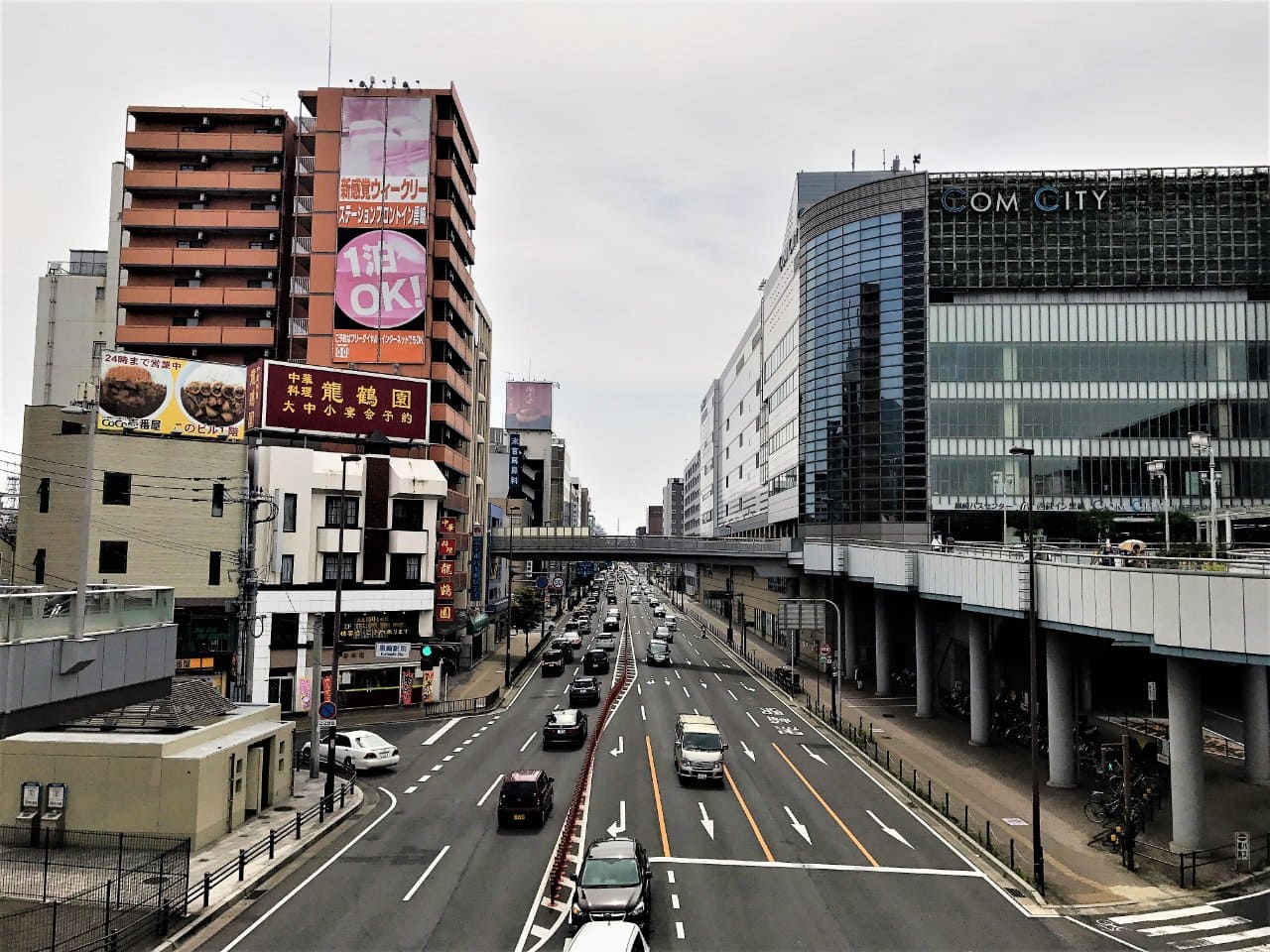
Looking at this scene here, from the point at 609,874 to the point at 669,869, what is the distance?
174 inches

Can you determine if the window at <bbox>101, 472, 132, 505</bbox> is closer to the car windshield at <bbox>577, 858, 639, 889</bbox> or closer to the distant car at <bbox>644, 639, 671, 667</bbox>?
the car windshield at <bbox>577, 858, 639, 889</bbox>

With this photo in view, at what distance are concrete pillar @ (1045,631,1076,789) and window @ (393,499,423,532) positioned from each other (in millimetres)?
37113

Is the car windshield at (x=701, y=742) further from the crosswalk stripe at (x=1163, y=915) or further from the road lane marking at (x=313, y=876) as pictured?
the crosswalk stripe at (x=1163, y=915)

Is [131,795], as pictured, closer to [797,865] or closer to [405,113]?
[797,865]

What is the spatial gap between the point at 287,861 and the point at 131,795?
5263 millimetres

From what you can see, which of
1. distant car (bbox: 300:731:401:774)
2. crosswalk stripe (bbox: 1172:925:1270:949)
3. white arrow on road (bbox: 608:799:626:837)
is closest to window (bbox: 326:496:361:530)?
distant car (bbox: 300:731:401:774)

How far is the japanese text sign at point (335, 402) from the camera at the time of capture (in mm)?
52344

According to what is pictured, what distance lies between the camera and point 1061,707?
3541cm

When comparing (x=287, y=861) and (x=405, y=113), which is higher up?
(x=405, y=113)

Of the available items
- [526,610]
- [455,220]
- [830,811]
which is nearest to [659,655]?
[526,610]

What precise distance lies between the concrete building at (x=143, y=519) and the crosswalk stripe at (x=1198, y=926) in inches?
1652

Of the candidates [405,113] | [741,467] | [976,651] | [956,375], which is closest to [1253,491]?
[956,375]

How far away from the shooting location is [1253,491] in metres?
76.4

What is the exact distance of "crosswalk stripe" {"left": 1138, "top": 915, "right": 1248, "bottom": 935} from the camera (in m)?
21.0
